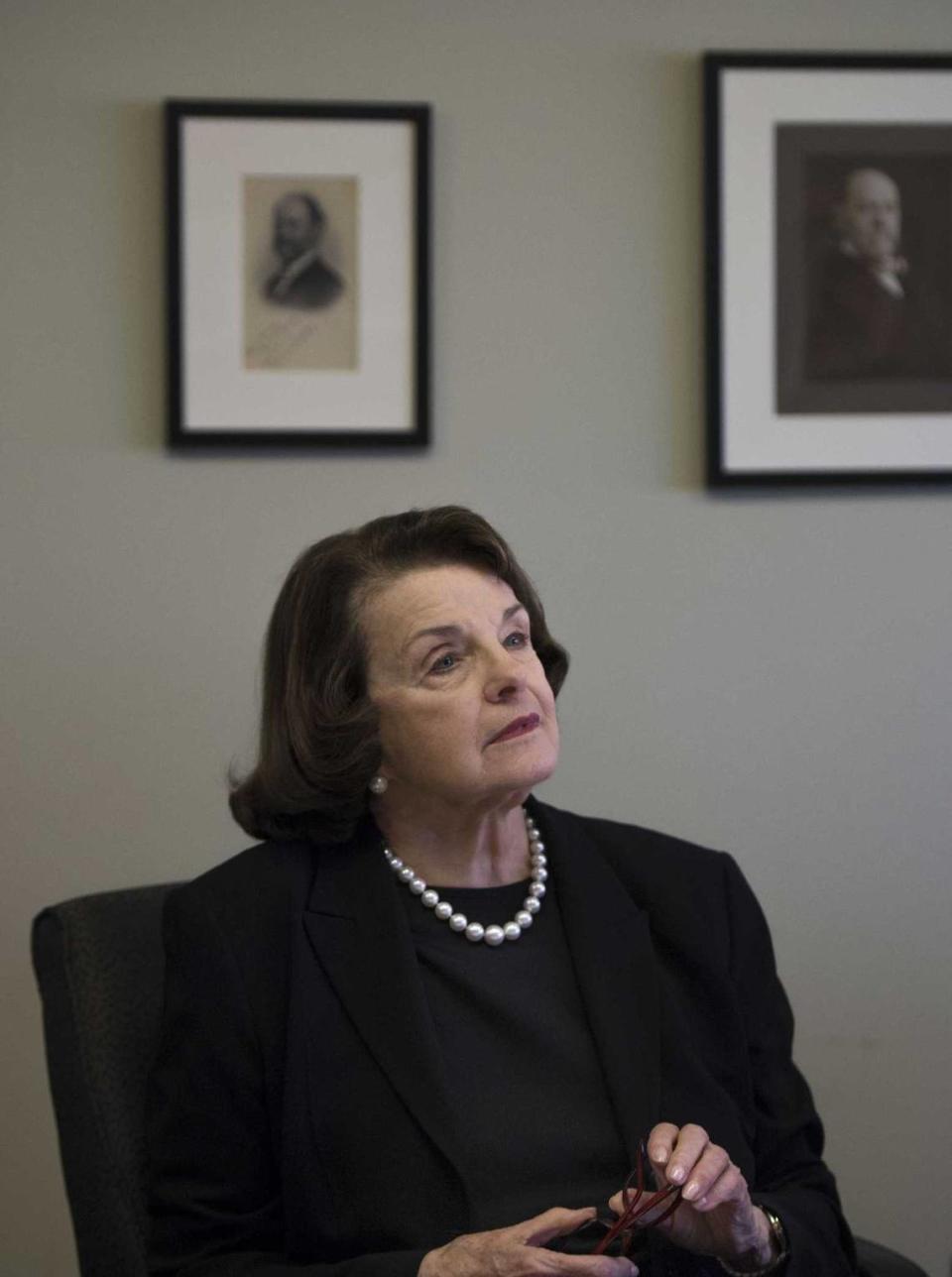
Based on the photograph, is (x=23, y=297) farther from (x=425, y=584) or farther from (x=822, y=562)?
(x=822, y=562)

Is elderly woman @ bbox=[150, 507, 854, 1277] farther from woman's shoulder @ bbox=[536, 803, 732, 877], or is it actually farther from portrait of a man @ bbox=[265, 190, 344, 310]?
portrait of a man @ bbox=[265, 190, 344, 310]

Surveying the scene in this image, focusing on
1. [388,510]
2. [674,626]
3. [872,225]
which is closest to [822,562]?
[674,626]

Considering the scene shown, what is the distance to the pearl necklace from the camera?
6.10ft

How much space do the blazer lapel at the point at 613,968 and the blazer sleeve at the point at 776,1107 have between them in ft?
0.47

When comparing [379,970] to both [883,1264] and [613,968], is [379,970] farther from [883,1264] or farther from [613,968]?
[883,1264]

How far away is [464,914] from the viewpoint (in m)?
1.88

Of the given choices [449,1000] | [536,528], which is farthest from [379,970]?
[536,528]

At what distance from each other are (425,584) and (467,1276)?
792 millimetres

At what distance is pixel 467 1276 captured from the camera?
155 centimetres

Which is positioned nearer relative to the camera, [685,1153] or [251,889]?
[685,1153]

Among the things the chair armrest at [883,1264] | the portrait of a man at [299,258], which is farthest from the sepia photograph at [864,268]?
the chair armrest at [883,1264]

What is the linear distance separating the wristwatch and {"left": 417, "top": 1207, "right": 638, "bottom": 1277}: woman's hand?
0.73ft

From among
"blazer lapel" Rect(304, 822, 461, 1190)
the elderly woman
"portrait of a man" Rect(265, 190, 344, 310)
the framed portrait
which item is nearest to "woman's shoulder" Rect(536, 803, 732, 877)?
the elderly woman

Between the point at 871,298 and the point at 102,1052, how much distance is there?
1.63 metres
